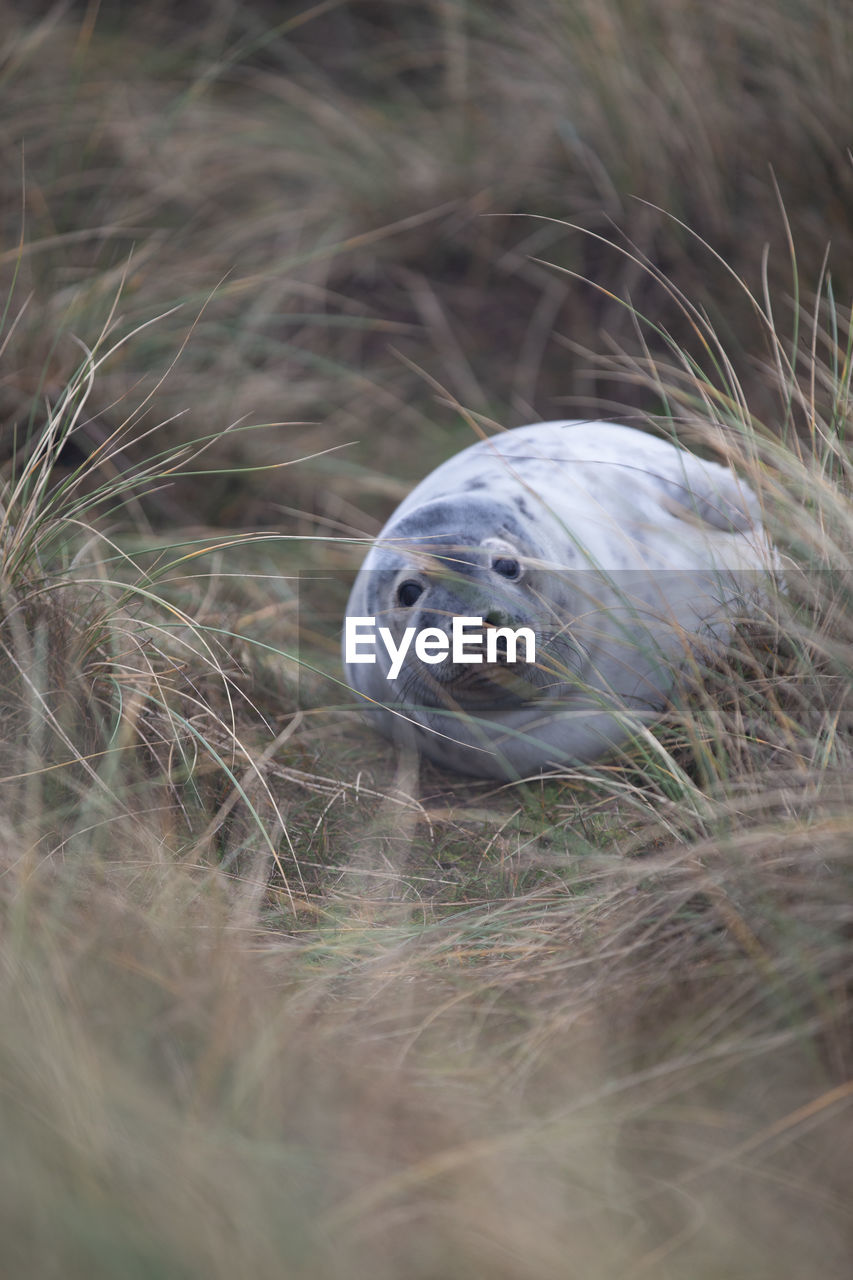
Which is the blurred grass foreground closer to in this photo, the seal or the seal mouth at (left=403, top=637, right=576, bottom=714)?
the seal

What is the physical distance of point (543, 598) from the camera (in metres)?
2.28

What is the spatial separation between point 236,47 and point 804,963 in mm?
4435

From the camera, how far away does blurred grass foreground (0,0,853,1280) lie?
52.1 inches

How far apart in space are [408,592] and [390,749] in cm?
48

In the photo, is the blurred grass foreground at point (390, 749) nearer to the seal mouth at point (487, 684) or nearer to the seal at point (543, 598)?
the seal at point (543, 598)

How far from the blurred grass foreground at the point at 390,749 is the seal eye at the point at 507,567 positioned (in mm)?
358

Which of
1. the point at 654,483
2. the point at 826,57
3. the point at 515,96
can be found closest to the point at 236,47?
the point at 515,96

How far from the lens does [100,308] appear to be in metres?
3.21

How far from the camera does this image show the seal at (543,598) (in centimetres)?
222

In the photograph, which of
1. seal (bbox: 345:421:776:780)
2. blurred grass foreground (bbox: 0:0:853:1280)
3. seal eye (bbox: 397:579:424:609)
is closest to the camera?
blurred grass foreground (bbox: 0:0:853:1280)

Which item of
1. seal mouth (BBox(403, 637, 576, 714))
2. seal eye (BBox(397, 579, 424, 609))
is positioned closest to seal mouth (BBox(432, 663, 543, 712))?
seal mouth (BBox(403, 637, 576, 714))

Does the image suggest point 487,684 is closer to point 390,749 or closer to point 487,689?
point 487,689

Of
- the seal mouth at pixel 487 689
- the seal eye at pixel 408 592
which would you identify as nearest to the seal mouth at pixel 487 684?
the seal mouth at pixel 487 689

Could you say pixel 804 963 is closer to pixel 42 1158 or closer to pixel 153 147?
pixel 42 1158
